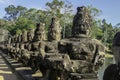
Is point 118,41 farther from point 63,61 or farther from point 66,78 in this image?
Answer: point 66,78

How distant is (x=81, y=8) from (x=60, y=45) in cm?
124

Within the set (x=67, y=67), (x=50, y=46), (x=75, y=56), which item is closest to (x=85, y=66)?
(x=67, y=67)

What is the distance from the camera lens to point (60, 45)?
7.77m

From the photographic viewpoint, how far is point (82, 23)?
815 centimetres

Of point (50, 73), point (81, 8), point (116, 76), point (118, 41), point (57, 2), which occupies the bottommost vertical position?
point (50, 73)

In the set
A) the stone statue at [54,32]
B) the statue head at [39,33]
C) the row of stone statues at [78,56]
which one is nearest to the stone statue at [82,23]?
the row of stone statues at [78,56]

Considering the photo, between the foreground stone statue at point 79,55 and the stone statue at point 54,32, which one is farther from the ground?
the stone statue at point 54,32

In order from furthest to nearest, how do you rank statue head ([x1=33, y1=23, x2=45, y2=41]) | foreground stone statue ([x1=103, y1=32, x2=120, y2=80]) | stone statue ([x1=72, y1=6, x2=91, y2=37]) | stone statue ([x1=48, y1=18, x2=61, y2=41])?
1. statue head ([x1=33, y1=23, x2=45, y2=41])
2. stone statue ([x1=48, y1=18, x2=61, y2=41])
3. stone statue ([x1=72, y1=6, x2=91, y2=37])
4. foreground stone statue ([x1=103, y1=32, x2=120, y2=80])

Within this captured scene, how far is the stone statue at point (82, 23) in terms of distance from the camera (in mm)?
8070

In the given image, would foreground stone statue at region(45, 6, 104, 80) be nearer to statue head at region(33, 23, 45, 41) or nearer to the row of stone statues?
the row of stone statues

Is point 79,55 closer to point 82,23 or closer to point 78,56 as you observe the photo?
point 78,56

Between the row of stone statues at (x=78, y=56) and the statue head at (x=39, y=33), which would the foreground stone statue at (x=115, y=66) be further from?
the statue head at (x=39, y=33)

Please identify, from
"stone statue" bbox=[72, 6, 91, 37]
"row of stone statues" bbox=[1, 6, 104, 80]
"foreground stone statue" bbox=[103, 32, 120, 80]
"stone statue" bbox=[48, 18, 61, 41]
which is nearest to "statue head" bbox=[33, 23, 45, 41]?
"stone statue" bbox=[48, 18, 61, 41]

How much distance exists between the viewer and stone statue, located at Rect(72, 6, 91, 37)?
26.5 feet
